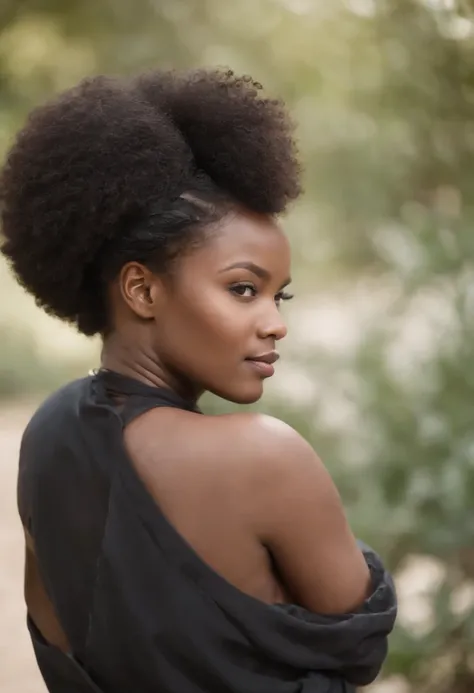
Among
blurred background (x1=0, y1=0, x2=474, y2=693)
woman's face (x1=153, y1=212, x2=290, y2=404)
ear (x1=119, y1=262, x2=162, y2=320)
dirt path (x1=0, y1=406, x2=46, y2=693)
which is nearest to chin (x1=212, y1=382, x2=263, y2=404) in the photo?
woman's face (x1=153, y1=212, x2=290, y2=404)

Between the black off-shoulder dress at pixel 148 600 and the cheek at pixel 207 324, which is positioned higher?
the cheek at pixel 207 324

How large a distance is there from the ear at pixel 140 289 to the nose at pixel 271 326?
10 centimetres

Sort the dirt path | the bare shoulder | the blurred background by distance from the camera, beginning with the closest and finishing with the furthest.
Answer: the bare shoulder < the blurred background < the dirt path

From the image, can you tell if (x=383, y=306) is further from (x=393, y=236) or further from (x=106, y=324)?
(x=106, y=324)

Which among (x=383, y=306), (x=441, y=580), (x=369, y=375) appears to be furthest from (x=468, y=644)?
(x=383, y=306)

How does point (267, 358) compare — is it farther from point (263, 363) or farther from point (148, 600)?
point (148, 600)

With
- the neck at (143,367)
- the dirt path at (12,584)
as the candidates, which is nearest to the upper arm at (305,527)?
the neck at (143,367)

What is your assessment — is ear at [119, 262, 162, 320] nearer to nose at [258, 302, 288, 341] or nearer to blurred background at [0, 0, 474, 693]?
nose at [258, 302, 288, 341]

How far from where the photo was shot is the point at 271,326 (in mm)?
856

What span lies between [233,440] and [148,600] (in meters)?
0.18

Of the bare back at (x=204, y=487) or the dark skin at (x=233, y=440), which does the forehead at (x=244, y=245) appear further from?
the bare back at (x=204, y=487)

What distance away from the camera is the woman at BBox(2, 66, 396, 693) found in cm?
81

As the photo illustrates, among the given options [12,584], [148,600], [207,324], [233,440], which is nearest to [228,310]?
[207,324]

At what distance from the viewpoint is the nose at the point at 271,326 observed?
2.81 feet
